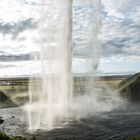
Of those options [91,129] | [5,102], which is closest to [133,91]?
[5,102]

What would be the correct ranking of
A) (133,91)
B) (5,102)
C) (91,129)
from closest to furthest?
(91,129) → (133,91) → (5,102)

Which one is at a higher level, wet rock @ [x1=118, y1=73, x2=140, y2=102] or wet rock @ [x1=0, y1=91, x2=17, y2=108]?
wet rock @ [x1=118, y1=73, x2=140, y2=102]

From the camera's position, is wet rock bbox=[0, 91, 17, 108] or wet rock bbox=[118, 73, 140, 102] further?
wet rock bbox=[0, 91, 17, 108]

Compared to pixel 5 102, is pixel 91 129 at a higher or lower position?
higher

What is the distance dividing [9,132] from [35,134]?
6844 mm

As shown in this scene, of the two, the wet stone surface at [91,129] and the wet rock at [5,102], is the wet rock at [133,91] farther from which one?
the wet rock at [5,102]

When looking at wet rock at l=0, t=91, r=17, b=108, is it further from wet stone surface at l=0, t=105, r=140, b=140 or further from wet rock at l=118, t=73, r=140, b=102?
wet stone surface at l=0, t=105, r=140, b=140

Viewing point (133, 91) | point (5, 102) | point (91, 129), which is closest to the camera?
point (91, 129)

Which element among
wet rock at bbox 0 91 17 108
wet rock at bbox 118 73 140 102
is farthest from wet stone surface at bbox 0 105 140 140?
wet rock at bbox 0 91 17 108

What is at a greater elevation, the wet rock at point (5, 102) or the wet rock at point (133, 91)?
the wet rock at point (133, 91)

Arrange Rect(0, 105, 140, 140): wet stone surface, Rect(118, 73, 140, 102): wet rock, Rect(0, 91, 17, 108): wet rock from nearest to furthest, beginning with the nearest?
Rect(0, 105, 140, 140): wet stone surface
Rect(118, 73, 140, 102): wet rock
Rect(0, 91, 17, 108): wet rock

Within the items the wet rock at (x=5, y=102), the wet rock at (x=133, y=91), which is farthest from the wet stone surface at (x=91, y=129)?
the wet rock at (x=5, y=102)

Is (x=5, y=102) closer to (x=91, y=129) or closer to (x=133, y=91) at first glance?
(x=133, y=91)

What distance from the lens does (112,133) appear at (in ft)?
153
